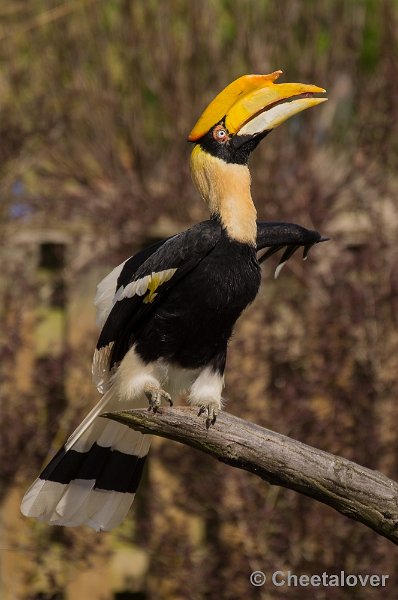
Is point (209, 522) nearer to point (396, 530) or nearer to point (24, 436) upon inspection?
point (24, 436)

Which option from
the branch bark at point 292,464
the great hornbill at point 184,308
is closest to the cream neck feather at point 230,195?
the great hornbill at point 184,308

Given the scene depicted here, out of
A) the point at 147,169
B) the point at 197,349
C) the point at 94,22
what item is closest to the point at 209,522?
the point at 147,169

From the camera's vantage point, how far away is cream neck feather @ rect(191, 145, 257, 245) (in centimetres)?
341

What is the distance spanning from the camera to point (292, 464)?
3.13m

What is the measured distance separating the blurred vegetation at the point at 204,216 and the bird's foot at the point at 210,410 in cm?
222

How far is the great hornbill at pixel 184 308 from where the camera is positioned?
3395mm

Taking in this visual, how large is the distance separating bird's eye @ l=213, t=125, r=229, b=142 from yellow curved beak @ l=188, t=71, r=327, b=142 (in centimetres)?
2

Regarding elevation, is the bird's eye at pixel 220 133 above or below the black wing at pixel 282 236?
above

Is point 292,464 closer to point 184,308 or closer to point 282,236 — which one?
point 184,308

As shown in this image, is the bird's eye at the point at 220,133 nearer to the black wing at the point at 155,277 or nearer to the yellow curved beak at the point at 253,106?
the yellow curved beak at the point at 253,106

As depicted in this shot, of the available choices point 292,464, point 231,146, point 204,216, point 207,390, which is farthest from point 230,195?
point 204,216

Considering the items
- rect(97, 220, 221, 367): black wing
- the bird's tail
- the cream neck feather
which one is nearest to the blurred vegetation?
the bird's tail

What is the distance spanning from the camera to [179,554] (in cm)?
555

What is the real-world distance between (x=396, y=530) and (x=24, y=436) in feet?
9.93
